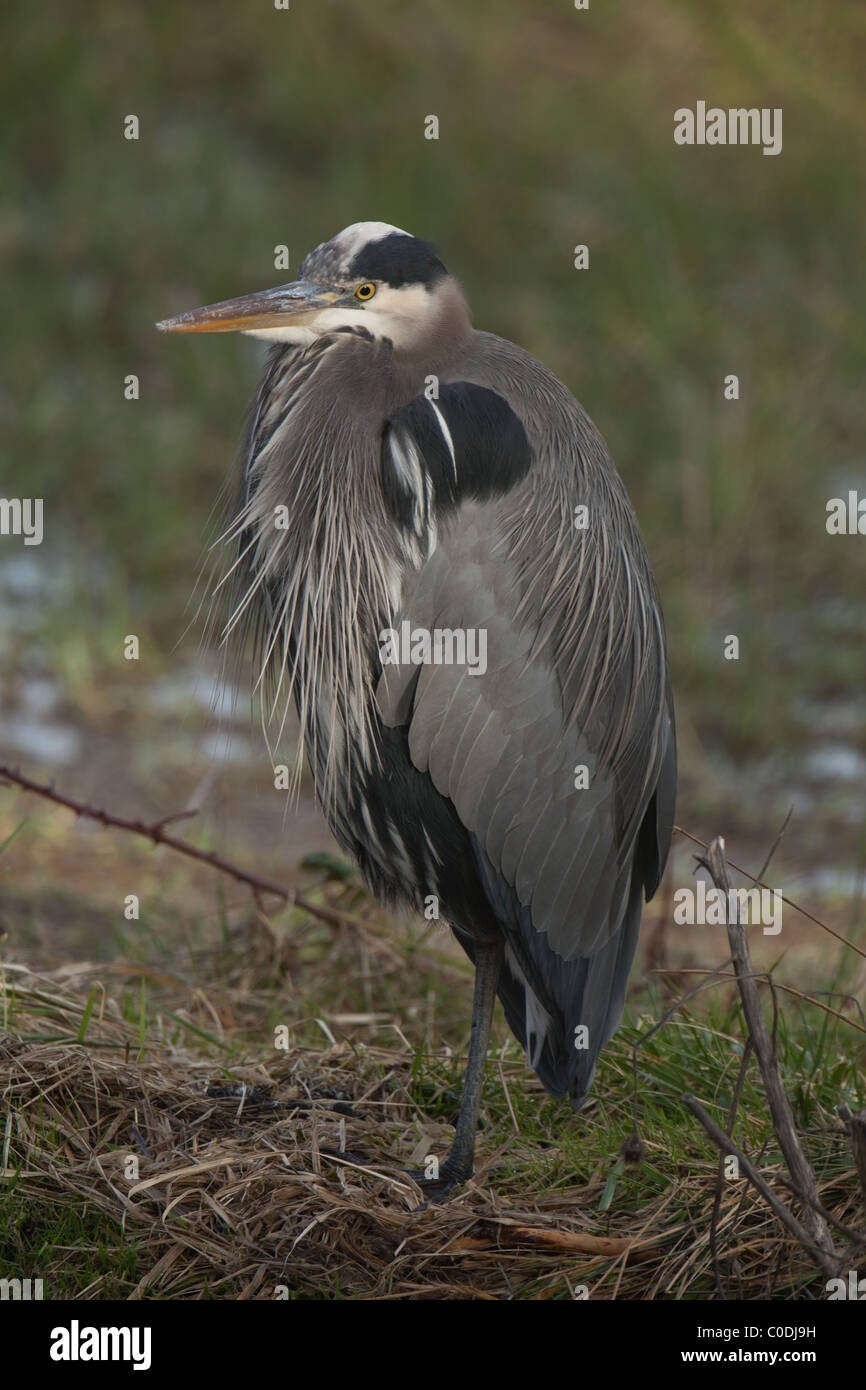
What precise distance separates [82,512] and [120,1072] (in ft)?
15.2

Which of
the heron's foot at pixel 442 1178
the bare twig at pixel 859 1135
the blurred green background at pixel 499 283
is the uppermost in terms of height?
the blurred green background at pixel 499 283

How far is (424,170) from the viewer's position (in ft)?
29.7

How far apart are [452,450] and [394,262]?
0.37 m

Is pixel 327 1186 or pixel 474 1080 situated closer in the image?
pixel 327 1186

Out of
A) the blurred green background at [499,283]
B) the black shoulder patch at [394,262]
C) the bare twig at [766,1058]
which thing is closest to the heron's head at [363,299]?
the black shoulder patch at [394,262]

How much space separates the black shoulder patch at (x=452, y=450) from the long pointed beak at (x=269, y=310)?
0.25 meters

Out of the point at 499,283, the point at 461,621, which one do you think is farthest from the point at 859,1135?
the point at 499,283

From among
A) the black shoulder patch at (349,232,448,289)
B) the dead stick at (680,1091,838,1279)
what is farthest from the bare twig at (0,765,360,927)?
the dead stick at (680,1091,838,1279)

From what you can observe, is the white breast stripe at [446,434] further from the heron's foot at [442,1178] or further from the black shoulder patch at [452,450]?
the heron's foot at [442,1178]

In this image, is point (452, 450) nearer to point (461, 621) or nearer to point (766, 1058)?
point (461, 621)

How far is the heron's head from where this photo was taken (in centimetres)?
285

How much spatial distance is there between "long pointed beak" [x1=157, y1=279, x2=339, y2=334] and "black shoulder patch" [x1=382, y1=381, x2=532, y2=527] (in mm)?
250

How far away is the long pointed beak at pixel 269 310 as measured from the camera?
2822mm

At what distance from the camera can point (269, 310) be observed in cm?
286
